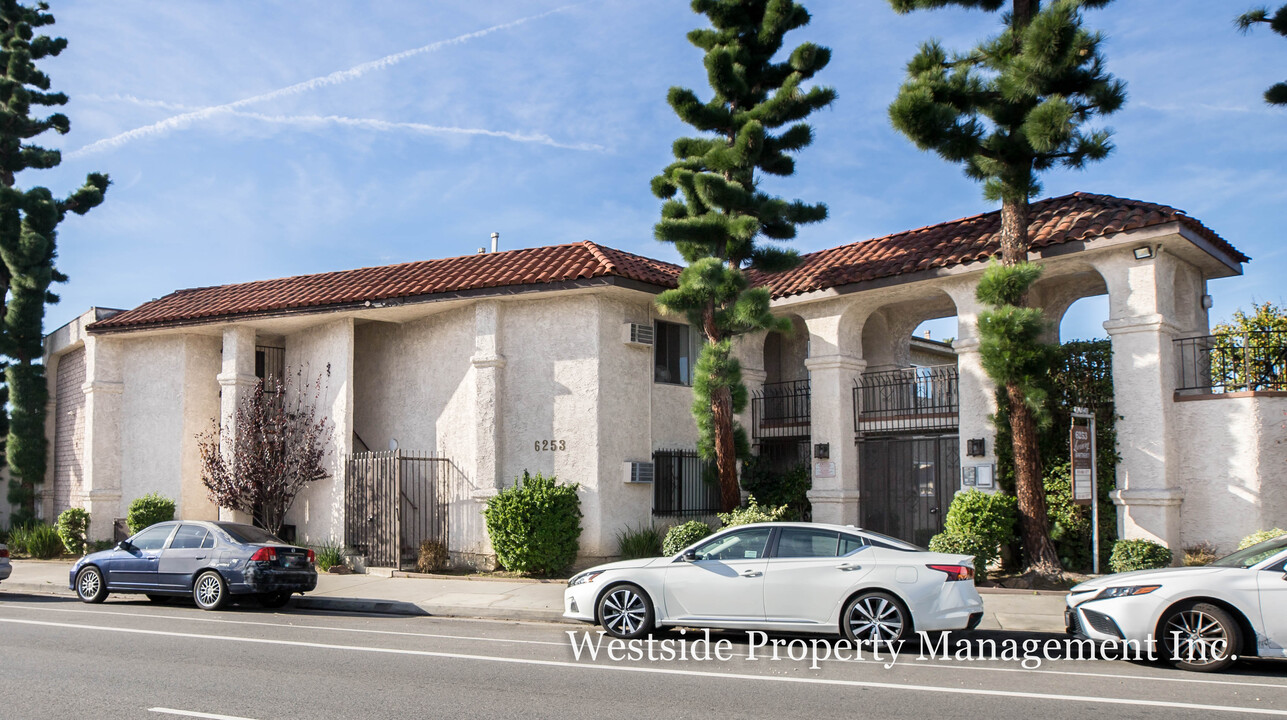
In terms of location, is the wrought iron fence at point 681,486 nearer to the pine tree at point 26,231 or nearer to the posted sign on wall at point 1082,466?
the posted sign on wall at point 1082,466

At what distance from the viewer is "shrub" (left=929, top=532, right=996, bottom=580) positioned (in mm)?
14297

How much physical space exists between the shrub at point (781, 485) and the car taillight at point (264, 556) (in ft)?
28.1

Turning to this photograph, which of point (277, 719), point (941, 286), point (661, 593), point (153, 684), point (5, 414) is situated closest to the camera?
point (277, 719)

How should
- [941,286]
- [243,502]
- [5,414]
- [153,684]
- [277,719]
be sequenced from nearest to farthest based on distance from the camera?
[277,719] < [153,684] < [941,286] < [243,502] < [5,414]

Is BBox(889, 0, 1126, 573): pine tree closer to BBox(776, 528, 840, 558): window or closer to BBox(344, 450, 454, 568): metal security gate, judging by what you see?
BBox(776, 528, 840, 558): window

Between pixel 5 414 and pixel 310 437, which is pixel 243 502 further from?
pixel 5 414

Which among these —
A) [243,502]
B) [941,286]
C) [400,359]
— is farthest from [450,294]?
[941,286]

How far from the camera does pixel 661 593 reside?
1055 cm

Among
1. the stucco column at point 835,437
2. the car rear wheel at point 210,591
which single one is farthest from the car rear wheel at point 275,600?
the stucco column at point 835,437

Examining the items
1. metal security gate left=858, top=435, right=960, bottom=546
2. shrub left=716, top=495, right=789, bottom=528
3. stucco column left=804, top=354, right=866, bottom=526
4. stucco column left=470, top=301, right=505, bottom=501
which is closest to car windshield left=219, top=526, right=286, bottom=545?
stucco column left=470, top=301, right=505, bottom=501

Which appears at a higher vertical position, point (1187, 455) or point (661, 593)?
point (1187, 455)

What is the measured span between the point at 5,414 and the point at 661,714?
83.4 ft

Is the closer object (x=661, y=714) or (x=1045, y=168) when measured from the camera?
(x=661, y=714)

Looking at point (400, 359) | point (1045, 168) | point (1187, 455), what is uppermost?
point (1045, 168)
